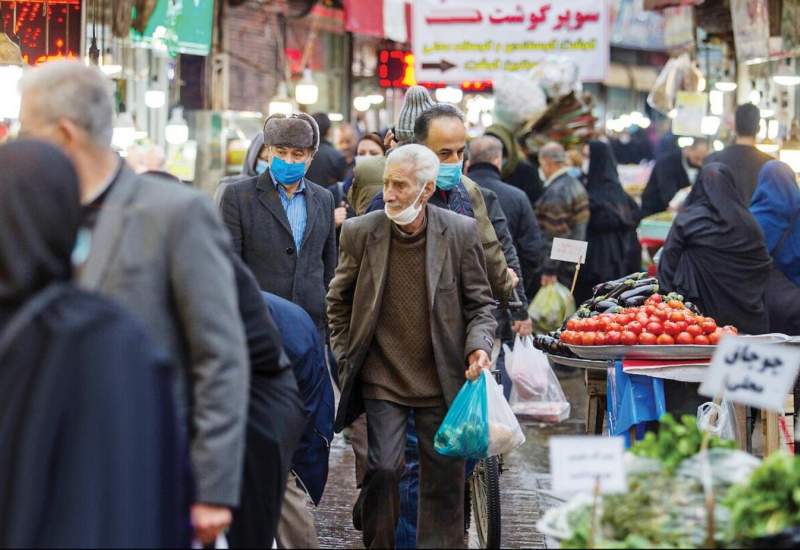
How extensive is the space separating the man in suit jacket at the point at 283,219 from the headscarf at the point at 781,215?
12.0 feet

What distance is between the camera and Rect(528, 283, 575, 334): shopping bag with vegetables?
1393 centimetres

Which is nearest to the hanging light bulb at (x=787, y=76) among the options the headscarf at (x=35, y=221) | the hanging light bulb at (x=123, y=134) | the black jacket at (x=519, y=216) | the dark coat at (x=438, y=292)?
the black jacket at (x=519, y=216)

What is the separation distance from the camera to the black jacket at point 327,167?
13039 mm

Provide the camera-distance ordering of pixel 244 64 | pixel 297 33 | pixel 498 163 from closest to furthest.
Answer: pixel 498 163 → pixel 244 64 → pixel 297 33

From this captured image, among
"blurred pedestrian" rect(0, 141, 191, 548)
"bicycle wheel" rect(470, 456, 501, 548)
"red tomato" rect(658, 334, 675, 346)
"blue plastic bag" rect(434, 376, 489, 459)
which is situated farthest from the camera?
"red tomato" rect(658, 334, 675, 346)

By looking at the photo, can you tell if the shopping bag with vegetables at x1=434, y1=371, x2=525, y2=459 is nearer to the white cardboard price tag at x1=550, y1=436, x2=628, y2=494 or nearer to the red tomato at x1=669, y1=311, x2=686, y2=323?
the white cardboard price tag at x1=550, y1=436, x2=628, y2=494

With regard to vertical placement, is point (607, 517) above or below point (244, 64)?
below

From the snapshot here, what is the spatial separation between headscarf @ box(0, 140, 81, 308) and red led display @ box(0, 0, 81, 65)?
8.48 m

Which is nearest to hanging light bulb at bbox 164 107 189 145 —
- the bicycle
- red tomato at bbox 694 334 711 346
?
the bicycle

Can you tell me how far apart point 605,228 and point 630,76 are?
38.7 m

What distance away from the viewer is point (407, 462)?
7.19m

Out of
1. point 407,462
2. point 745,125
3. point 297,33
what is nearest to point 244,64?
point 297,33

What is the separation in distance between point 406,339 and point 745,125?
21.7 ft

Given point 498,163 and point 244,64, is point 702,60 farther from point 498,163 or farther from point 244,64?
point 498,163
